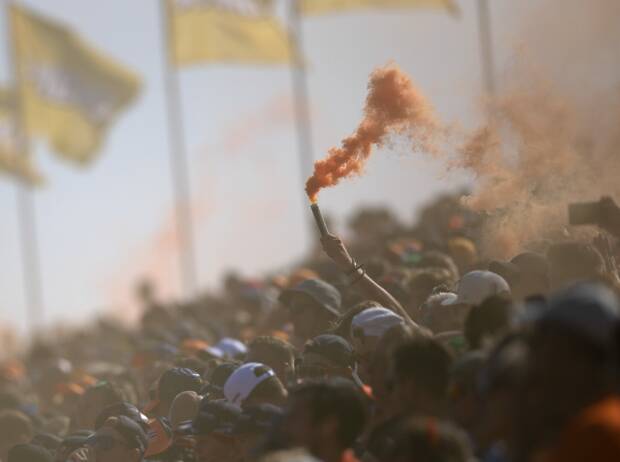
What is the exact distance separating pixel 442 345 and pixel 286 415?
972mm

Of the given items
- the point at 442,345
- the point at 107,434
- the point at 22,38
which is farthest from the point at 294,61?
the point at 442,345

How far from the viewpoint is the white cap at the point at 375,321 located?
7781 millimetres

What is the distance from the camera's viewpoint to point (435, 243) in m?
13.9

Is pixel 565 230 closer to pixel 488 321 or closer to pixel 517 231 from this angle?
pixel 517 231

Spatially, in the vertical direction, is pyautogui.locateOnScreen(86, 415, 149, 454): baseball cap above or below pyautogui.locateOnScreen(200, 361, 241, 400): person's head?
below

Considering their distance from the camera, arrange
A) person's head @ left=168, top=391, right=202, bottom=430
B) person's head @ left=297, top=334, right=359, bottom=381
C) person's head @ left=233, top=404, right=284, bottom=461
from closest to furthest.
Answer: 1. person's head @ left=233, top=404, right=284, bottom=461
2. person's head @ left=297, top=334, right=359, bottom=381
3. person's head @ left=168, top=391, right=202, bottom=430

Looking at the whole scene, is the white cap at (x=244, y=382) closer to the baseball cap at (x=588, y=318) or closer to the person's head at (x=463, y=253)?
the baseball cap at (x=588, y=318)

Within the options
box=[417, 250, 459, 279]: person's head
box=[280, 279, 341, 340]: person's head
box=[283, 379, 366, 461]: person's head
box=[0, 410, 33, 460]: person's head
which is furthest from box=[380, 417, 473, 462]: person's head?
box=[0, 410, 33, 460]: person's head

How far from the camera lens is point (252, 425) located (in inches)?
279

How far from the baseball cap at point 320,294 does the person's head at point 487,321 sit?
3.23 meters

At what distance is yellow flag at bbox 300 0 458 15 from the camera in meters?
23.2

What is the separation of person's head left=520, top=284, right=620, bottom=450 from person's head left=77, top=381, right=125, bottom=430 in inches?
250

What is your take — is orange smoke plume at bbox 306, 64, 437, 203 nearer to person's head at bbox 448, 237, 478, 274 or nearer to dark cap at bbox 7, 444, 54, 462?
person's head at bbox 448, 237, 478, 274

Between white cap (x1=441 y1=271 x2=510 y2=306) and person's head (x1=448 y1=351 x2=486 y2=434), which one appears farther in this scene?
white cap (x1=441 y1=271 x2=510 y2=306)
